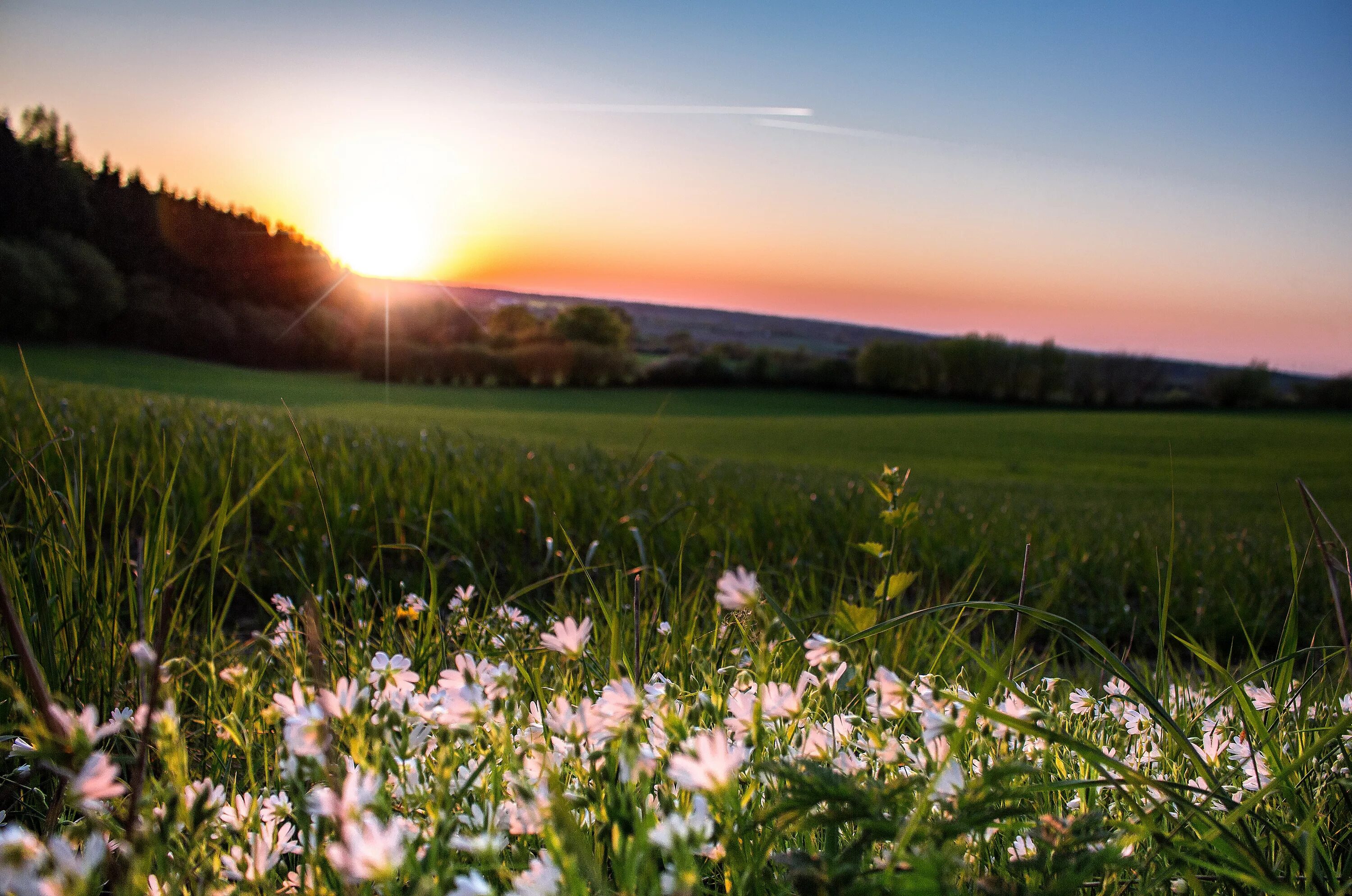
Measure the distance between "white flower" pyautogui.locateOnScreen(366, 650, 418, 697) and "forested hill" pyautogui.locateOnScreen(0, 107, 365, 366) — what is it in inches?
2049

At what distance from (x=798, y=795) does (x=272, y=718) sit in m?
0.73

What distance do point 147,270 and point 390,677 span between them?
66.0 meters

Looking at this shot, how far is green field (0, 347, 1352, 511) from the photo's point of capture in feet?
63.9

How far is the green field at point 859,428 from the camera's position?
19484 mm

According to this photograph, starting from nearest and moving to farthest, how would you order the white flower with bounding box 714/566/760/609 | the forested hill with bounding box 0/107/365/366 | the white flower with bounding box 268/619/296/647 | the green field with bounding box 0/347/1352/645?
the white flower with bounding box 714/566/760/609, the white flower with bounding box 268/619/296/647, the green field with bounding box 0/347/1352/645, the forested hill with bounding box 0/107/365/366

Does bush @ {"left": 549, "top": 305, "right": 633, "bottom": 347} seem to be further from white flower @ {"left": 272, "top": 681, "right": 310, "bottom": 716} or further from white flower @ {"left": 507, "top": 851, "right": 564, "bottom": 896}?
white flower @ {"left": 507, "top": 851, "right": 564, "bottom": 896}

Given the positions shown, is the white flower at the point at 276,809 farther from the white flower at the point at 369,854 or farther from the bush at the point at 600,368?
the bush at the point at 600,368

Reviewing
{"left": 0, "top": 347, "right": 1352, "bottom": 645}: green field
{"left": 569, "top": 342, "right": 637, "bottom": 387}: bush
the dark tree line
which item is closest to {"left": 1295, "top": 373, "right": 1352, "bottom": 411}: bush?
the dark tree line

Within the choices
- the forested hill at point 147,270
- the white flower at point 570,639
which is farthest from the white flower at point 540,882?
the forested hill at point 147,270

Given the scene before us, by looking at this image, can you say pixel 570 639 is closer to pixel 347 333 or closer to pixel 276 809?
pixel 276 809

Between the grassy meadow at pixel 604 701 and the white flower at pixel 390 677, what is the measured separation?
1cm

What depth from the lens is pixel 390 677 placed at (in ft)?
3.70

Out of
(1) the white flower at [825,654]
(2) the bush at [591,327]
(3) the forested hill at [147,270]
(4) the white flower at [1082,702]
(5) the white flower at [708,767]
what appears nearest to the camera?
(5) the white flower at [708,767]

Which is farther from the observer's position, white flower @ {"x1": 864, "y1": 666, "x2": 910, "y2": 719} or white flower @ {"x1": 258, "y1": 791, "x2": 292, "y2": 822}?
white flower @ {"x1": 258, "y1": 791, "x2": 292, "y2": 822}
